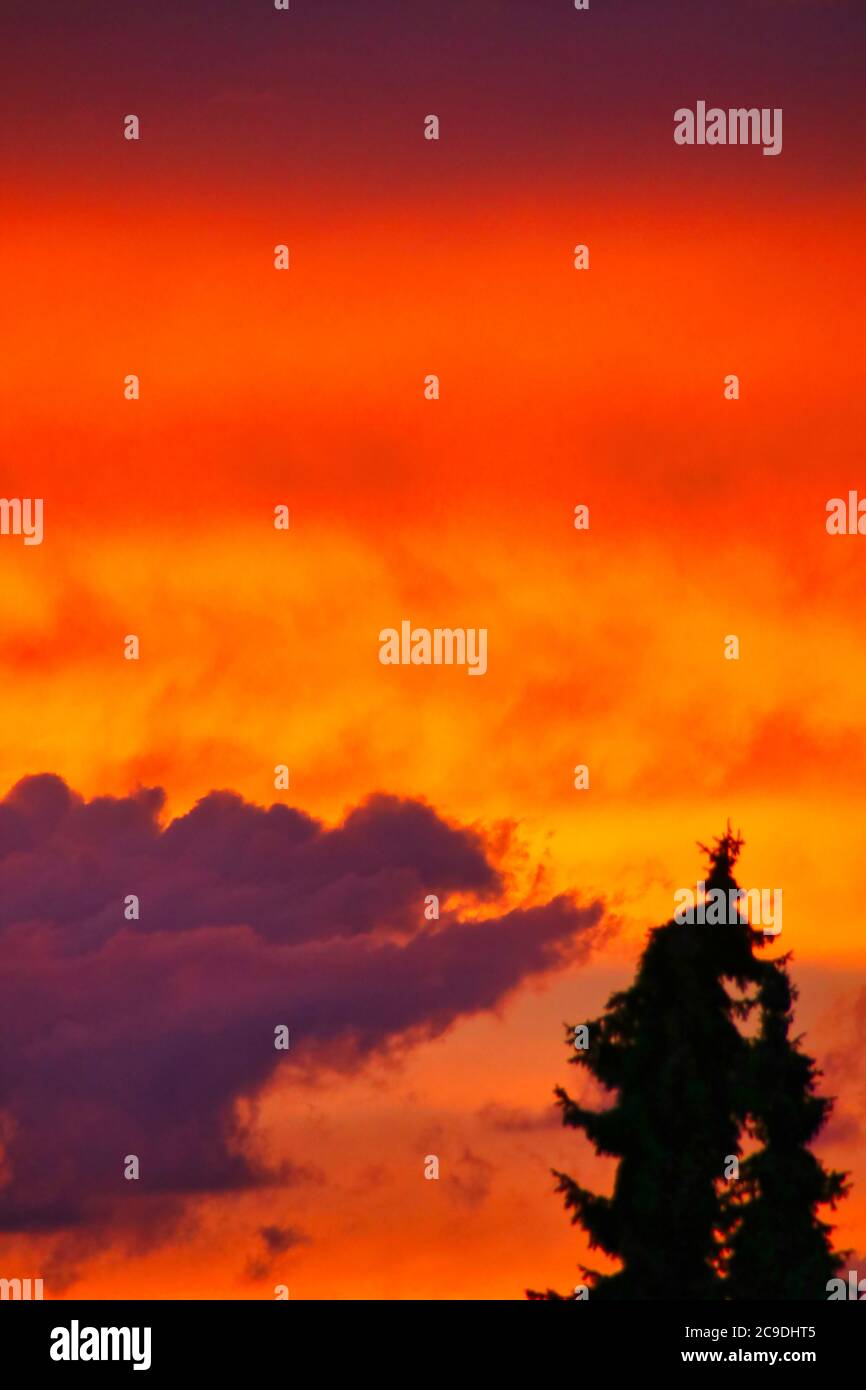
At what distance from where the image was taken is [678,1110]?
60.3 metres

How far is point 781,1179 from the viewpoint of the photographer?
214ft

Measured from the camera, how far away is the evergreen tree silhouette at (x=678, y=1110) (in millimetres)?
60125

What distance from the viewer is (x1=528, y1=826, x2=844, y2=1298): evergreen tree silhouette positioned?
6012cm

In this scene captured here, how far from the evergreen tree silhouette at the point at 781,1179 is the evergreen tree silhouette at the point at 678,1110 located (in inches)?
4.9

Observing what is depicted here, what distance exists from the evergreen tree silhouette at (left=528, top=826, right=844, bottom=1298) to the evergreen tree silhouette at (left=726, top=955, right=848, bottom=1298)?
0.12 meters

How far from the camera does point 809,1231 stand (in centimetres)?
6594

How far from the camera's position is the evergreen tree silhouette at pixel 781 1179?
2453 inches

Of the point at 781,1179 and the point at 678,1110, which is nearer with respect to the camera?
the point at 678,1110

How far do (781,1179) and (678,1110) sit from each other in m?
6.33
